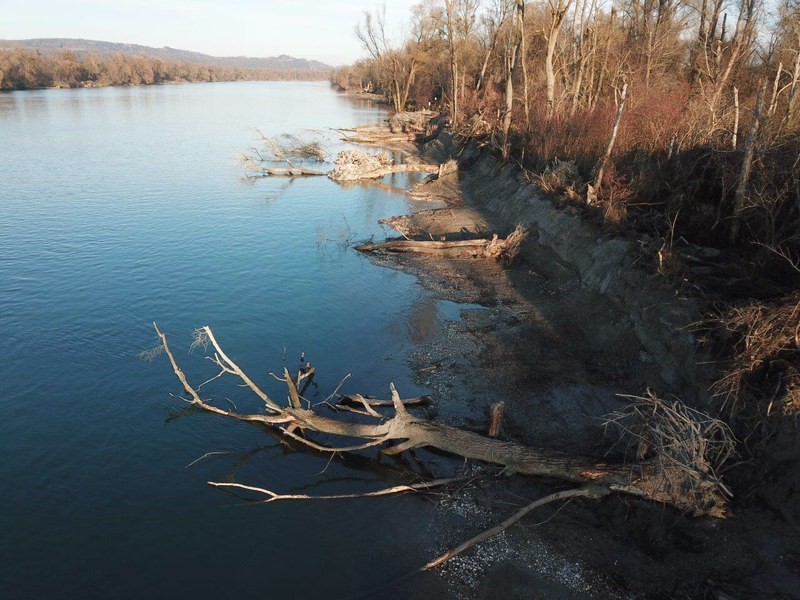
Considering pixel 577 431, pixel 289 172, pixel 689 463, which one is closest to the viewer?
pixel 689 463

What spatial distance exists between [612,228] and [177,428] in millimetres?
15454

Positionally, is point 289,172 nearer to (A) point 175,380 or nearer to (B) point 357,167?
(B) point 357,167

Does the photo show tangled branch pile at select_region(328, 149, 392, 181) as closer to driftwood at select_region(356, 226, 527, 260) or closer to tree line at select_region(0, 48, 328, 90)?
driftwood at select_region(356, 226, 527, 260)

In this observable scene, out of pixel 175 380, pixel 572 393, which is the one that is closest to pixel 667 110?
pixel 572 393

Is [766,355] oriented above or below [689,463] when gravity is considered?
above

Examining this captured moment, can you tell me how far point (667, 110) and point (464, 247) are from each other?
9961 millimetres

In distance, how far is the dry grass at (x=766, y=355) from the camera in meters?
10.4

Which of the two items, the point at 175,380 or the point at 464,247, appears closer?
the point at 175,380

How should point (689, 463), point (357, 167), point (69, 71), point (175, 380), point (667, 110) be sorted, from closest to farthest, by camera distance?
1. point (689, 463)
2. point (175, 380)
3. point (667, 110)
4. point (357, 167)
5. point (69, 71)

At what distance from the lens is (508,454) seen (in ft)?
36.2

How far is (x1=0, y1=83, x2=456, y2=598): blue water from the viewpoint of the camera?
943 cm

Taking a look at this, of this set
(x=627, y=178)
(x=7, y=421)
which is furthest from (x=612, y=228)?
(x=7, y=421)

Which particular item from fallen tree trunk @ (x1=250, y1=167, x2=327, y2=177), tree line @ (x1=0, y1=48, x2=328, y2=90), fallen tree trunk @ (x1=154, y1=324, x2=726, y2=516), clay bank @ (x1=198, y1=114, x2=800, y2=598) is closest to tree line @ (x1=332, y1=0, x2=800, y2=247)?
clay bank @ (x1=198, y1=114, x2=800, y2=598)

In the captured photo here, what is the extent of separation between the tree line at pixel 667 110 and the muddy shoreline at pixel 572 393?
2.56 meters
